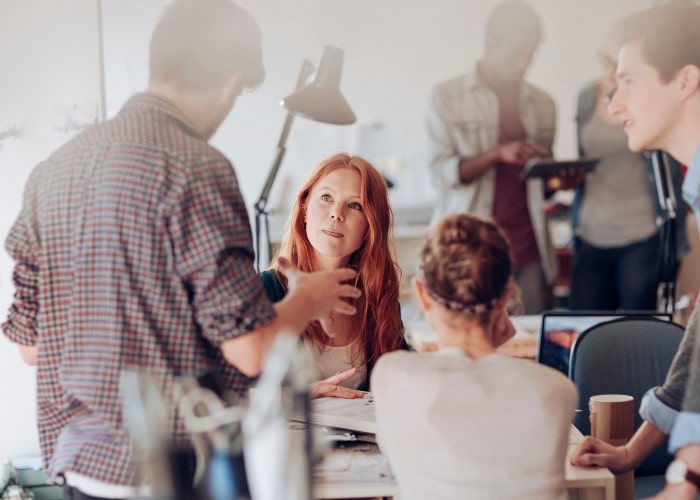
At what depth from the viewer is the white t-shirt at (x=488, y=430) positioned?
4.20ft

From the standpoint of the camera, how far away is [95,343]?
1288 millimetres

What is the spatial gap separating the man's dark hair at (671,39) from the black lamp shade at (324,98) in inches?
36.1

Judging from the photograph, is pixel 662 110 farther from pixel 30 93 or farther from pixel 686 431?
pixel 30 93

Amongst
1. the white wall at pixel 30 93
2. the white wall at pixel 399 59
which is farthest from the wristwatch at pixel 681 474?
the white wall at pixel 399 59

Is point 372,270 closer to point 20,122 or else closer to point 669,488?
point 669,488

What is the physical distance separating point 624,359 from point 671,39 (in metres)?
1.04

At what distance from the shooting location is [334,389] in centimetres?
191

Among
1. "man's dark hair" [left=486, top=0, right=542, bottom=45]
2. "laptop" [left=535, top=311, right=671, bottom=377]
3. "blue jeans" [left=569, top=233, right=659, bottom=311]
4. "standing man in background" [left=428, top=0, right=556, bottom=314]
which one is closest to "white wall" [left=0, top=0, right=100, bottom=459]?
"laptop" [left=535, top=311, right=671, bottom=377]

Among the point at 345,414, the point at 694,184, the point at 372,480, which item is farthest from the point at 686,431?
the point at 345,414

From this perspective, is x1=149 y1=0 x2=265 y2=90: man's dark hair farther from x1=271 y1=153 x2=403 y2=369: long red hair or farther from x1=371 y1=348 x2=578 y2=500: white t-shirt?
x1=271 y1=153 x2=403 y2=369: long red hair

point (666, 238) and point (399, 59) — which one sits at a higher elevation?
point (399, 59)

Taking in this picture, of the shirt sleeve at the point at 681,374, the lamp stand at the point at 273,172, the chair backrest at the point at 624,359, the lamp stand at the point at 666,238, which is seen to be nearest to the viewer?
the shirt sleeve at the point at 681,374

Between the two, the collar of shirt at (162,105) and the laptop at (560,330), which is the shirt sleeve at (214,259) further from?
the laptop at (560,330)

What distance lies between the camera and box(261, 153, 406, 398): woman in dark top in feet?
6.91
